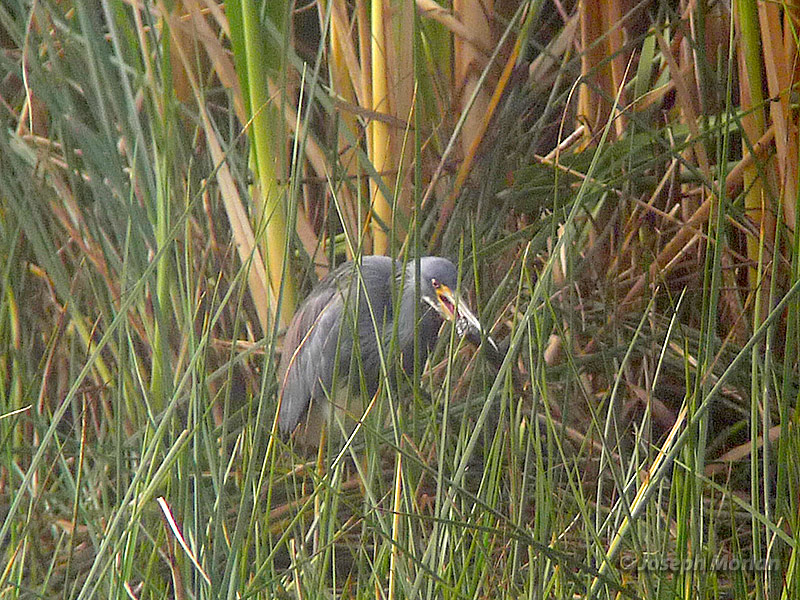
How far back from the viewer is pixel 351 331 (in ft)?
4.18

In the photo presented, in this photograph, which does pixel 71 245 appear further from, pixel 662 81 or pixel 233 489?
pixel 662 81

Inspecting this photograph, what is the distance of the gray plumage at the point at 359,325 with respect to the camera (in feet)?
4.53

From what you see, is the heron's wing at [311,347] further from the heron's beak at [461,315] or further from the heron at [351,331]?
the heron's beak at [461,315]

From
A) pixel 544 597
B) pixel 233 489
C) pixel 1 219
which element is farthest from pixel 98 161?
pixel 544 597

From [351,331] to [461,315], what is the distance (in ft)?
0.48

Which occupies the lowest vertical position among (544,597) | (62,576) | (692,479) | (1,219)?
(62,576)

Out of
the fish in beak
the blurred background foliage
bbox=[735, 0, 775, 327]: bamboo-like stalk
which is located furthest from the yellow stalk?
bbox=[735, 0, 775, 327]: bamboo-like stalk

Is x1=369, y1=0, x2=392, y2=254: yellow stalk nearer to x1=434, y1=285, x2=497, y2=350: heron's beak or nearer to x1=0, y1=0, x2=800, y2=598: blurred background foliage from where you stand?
x1=0, y1=0, x2=800, y2=598: blurred background foliage

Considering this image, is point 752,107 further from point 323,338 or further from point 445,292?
point 323,338

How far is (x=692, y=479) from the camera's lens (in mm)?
810

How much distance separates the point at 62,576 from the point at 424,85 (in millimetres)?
821

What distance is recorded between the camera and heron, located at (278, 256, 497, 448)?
1.37m

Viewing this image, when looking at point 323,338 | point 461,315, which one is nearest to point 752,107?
point 461,315

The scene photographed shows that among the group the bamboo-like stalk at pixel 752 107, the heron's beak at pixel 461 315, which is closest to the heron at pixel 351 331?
the heron's beak at pixel 461 315
